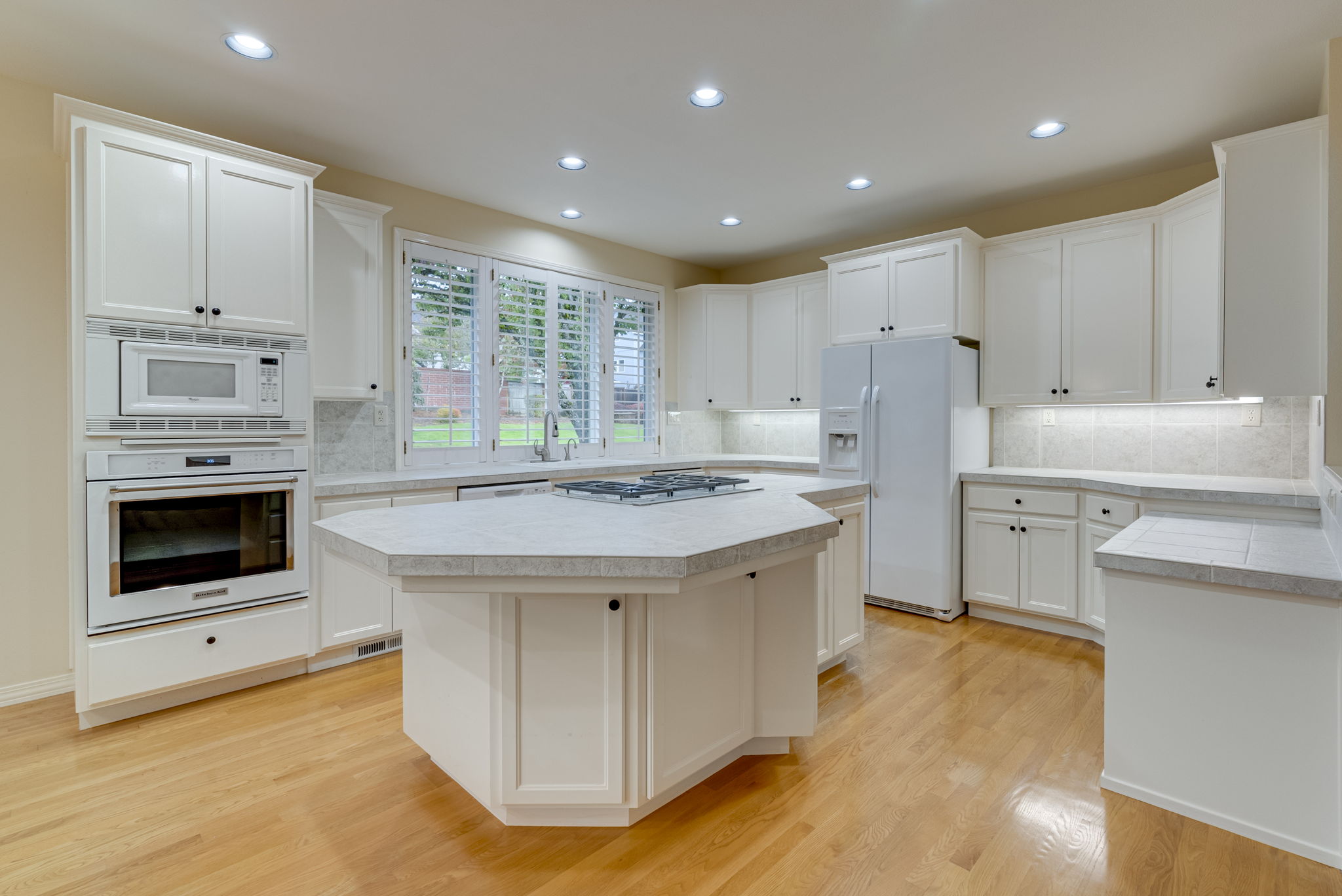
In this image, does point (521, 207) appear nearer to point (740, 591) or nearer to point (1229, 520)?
point (740, 591)

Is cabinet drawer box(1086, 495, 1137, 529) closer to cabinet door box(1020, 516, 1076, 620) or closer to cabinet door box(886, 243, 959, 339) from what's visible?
cabinet door box(1020, 516, 1076, 620)

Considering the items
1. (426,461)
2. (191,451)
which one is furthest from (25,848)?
(426,461)

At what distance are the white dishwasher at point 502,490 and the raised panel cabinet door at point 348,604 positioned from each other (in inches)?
24.2

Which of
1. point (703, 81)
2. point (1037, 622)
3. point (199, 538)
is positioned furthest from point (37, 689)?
point (1037, 622)

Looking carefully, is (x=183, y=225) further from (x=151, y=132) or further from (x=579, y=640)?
(x=579, y=640)

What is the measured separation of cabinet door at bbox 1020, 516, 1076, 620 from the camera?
11.4ft

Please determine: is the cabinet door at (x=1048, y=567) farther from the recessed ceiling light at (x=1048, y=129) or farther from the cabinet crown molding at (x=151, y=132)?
the cabinet crown molding at (x=151, y=132)

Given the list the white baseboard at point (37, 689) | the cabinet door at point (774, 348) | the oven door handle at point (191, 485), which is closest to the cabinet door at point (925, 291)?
the cabinet door at point (774, 348)

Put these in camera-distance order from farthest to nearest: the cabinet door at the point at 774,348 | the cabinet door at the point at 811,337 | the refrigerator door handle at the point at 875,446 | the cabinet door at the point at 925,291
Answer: the cabinet door at the point at 774,348 < the cabinet door at the point at 811,337 < the refrigerator door handle at the point at 875,446 < the cabinet door at the point at 925,291

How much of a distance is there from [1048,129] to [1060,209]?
1081 millimetres

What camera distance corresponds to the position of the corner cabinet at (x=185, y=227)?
2.43 metres

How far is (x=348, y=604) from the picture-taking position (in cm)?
311

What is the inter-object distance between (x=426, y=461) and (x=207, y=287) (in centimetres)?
152

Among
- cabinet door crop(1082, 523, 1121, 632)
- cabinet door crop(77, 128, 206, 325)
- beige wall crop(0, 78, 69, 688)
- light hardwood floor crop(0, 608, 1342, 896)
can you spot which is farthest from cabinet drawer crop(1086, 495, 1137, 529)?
beige wall crop(0, 78, 69, 688)
